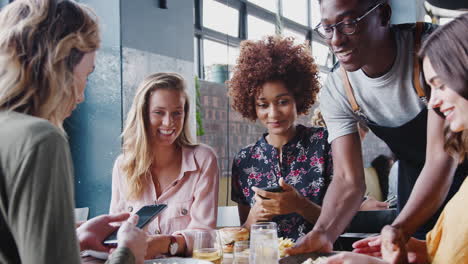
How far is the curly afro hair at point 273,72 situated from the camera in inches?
101

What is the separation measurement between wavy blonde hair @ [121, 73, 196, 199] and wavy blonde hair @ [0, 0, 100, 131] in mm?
1305

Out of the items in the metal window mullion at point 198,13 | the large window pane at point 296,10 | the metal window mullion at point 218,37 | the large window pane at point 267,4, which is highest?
the large window pane at point 296,10

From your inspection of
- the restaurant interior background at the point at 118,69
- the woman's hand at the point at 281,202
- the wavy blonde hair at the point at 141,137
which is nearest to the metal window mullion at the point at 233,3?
the restaurant interior background at the point at 118,69

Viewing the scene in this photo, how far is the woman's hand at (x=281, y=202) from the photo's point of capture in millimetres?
2016

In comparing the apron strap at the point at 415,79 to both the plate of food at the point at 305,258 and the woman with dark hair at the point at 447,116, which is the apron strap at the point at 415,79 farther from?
the plate of food at the point at 305,258

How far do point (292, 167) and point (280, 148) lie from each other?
13cm

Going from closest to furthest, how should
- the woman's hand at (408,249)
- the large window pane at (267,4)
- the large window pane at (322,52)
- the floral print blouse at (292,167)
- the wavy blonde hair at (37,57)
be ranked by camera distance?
1. the wavy blonde hair at (37,57)
2. the woman's hand at (408,249)
3. the floral print blouse at (292,167)
4. the large window pane at (267,4)
5. the large window pane at (322,52)

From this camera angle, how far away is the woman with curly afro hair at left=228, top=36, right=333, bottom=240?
223 centimetres

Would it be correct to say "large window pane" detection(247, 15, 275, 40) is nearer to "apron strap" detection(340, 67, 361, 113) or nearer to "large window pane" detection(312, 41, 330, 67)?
"large window pane" detection(312, 41, 330, 67)

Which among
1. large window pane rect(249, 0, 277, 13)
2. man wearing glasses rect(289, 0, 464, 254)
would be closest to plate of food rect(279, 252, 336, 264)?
man wearing glasses rect(289, 0, 464, 254)

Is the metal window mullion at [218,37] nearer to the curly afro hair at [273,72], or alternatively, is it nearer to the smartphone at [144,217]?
the curly afro hair at [273,72]

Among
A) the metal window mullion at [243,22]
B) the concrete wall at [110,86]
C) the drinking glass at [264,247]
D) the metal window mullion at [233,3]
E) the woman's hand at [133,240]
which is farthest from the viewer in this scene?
the metal window mullion at [243,22]

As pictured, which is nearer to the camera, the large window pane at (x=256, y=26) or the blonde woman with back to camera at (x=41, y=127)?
the blonde woman with back to camera at (x=41, y=127)

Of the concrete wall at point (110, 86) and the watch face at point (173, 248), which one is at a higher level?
the concrete wall at point (110, 86)
